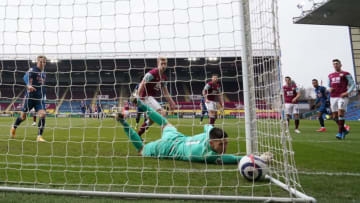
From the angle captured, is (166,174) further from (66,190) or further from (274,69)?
(274,69)

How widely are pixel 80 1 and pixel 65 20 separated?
0.28 metres

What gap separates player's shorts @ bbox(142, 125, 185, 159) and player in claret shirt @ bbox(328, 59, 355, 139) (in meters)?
4.96

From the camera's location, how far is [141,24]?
275 cm

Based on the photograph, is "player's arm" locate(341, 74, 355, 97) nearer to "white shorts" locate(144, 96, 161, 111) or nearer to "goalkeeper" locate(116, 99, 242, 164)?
"white shorts" locate(144, 96, 161, 111)

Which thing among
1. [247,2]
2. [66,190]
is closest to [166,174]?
[66,190]

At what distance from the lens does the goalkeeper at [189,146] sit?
9.69ft

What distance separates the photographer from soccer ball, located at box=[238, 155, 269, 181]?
237 centimetres

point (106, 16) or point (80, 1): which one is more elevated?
point (80, 1)

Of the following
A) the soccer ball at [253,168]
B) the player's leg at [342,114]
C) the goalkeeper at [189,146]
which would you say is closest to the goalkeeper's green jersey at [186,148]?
the goalkeeper at [189,146]

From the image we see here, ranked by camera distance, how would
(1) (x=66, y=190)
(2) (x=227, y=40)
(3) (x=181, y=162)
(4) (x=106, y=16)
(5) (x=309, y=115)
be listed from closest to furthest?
(1) (x=66, y=190) < (2) (x=227, y=40) < (4) (x=106, y=16) < (3) (x=181, y=162) < (5) (x=309, y=115)

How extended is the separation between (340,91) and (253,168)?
5.76m

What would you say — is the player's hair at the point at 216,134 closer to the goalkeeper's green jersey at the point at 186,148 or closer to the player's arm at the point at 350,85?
the goalkeeper's green jersey at the point at 186,148

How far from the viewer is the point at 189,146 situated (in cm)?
325

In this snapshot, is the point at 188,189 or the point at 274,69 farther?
the point at 274,69
